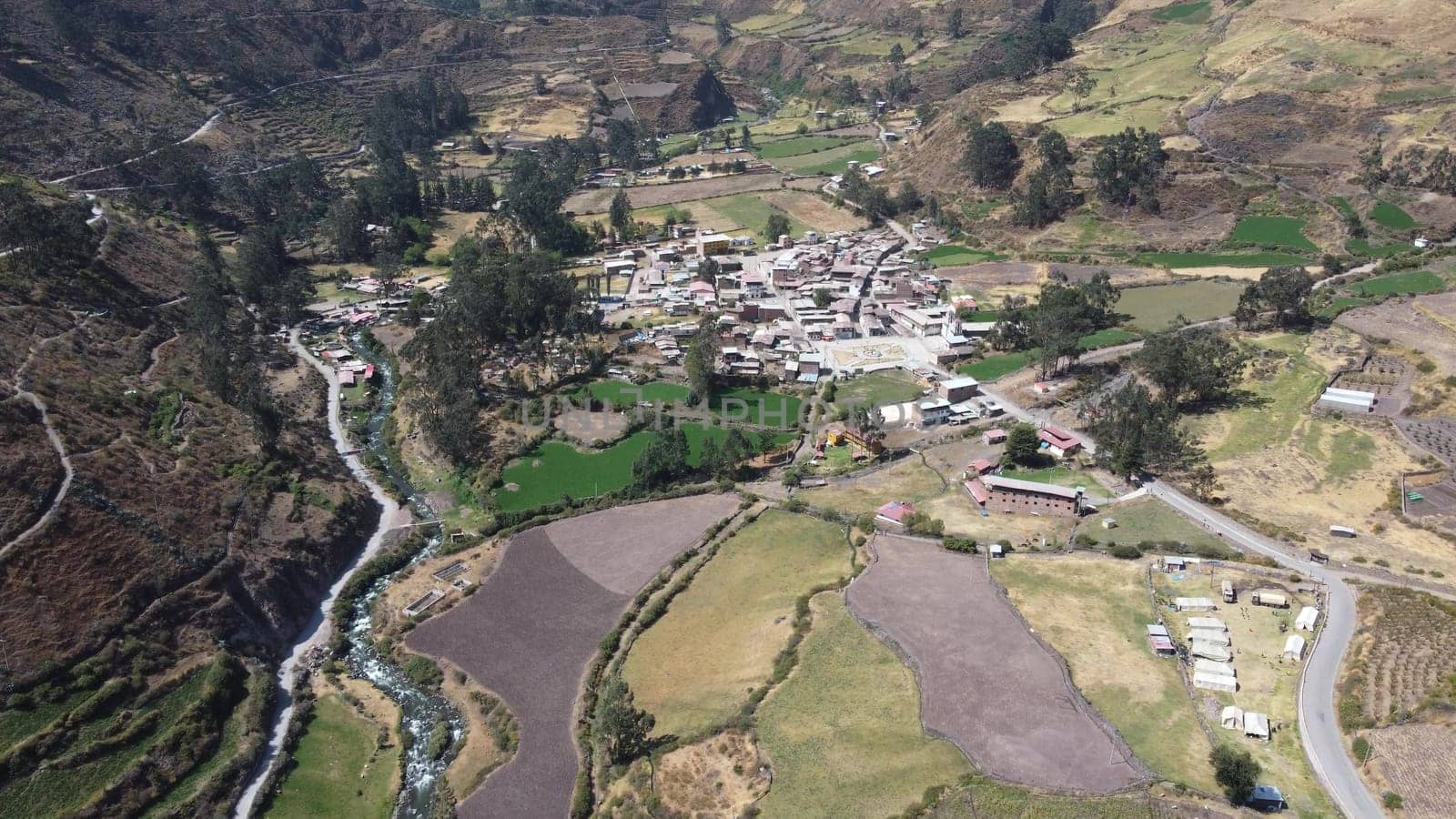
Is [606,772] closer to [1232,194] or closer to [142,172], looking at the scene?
[1232,194]

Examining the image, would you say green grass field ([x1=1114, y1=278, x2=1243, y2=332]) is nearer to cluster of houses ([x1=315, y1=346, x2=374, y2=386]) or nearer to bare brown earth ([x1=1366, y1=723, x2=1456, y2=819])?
bare brown earth ([x1=1366, y1=723, x2=1456, y2=819])

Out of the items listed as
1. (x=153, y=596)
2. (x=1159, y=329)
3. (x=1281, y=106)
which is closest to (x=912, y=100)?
(x=1281, y=106)

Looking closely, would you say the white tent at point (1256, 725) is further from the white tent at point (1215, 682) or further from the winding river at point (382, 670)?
the winding river at point (382, 670)

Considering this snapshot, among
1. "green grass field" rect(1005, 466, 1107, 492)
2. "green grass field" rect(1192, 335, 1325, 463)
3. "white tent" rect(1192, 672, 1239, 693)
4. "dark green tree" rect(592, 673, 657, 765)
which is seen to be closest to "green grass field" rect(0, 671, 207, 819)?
"dark green tree" rect(592, 673, 657, 765)

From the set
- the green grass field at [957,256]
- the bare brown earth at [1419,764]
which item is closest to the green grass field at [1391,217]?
the green grass field at [957,256]

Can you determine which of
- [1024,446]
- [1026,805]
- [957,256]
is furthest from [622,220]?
[1026,805]
